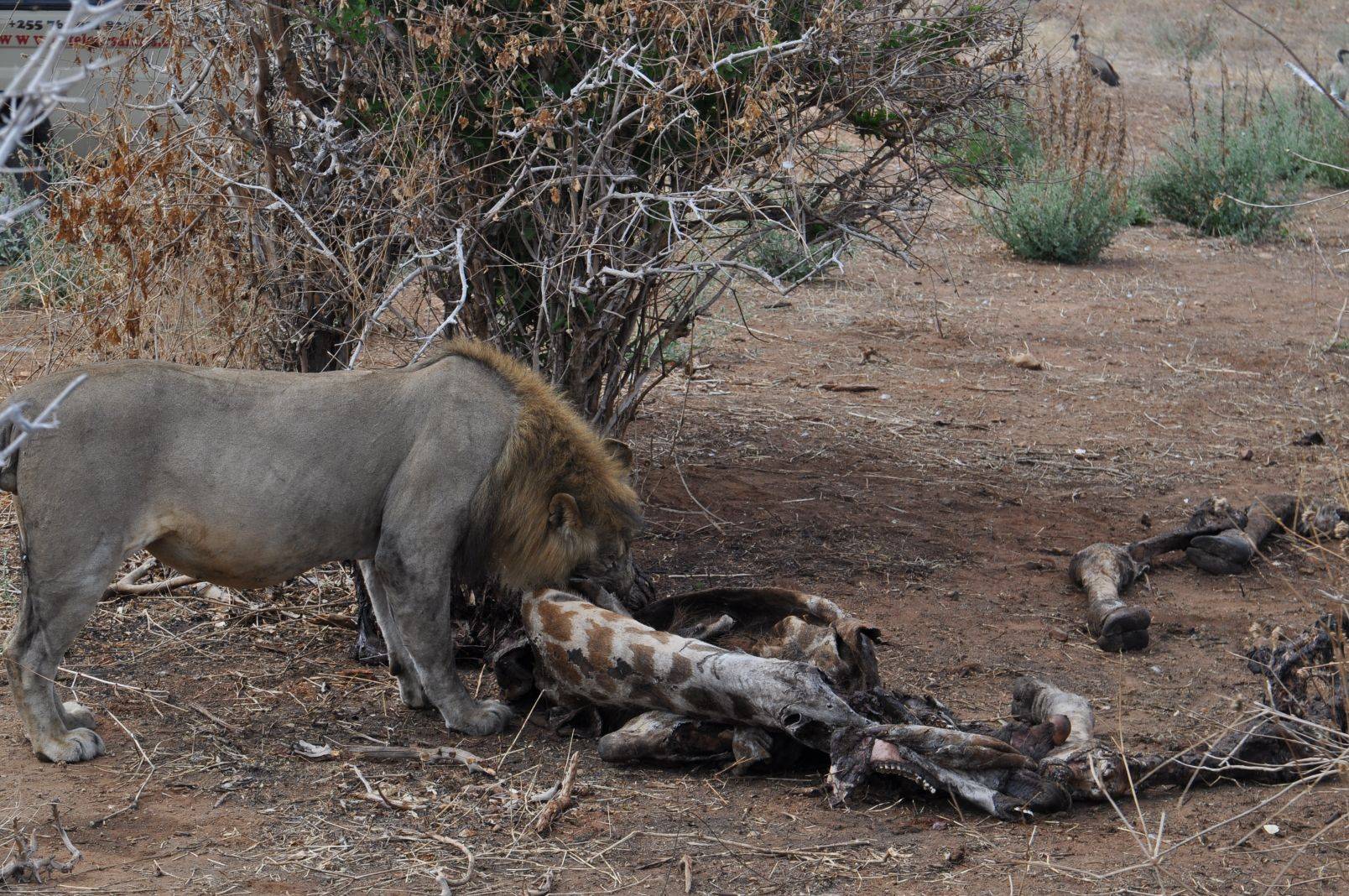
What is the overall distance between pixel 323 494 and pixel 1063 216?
9274 mm

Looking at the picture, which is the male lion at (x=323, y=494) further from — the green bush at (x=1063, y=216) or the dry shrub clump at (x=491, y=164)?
the green bush at (x=1063, y=216)

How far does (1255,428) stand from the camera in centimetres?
812

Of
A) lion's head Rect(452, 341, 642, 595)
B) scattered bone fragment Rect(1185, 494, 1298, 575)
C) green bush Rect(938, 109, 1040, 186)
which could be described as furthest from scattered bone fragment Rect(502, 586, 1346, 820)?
green bush Rect(938, 109, 1040, 186)

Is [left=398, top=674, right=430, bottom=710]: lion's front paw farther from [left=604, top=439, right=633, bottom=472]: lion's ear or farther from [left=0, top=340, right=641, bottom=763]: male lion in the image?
[left=604, top=439, right=633, bottom=472]: lion's ear

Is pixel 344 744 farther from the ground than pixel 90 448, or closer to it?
closer to it

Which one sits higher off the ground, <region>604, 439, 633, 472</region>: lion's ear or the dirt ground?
<region>604, 439, 633, 472</region>: lion's ear

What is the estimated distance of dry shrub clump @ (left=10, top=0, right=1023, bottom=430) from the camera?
5.01 m

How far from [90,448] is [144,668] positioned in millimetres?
1198

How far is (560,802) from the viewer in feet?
12.8

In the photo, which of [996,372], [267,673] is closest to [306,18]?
[267,673]

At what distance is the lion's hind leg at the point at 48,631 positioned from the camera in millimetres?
3984

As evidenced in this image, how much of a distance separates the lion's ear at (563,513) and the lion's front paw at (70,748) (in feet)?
5.11

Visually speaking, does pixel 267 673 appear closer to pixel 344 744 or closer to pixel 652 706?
pixel 344 744

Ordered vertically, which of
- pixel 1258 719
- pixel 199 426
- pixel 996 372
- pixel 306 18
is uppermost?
pixel 306 18
